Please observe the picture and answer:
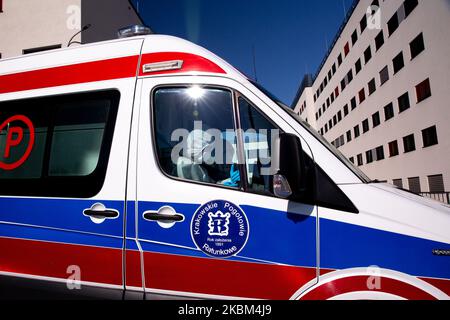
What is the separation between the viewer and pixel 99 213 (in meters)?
1.77

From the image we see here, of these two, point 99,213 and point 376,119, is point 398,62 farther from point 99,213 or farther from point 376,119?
point 99,213

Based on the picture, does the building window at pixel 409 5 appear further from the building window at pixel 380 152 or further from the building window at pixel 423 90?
the building window at pixel 380 152

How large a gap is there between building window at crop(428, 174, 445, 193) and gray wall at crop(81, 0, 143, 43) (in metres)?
20.7

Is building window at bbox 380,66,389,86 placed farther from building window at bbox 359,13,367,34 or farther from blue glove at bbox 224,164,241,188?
blue glove at bbox 224,164,241,188

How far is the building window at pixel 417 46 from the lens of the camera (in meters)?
16.8

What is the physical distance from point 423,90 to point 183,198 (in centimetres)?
2063

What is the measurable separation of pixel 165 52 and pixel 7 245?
183cm

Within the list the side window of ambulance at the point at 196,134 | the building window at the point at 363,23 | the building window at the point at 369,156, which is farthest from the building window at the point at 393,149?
the side window of ambulance at the point at 196,134

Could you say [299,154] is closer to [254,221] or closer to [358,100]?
[254,221]

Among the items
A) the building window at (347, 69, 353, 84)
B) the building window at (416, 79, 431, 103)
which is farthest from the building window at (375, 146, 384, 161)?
the building window at (347, 69, 353, 84)

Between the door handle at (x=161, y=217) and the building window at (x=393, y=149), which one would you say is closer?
the door handle at (x=161, y=217)

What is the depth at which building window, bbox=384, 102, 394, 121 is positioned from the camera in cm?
2122

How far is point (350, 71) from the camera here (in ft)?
92.2

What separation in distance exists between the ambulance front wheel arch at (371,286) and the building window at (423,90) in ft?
64.1
